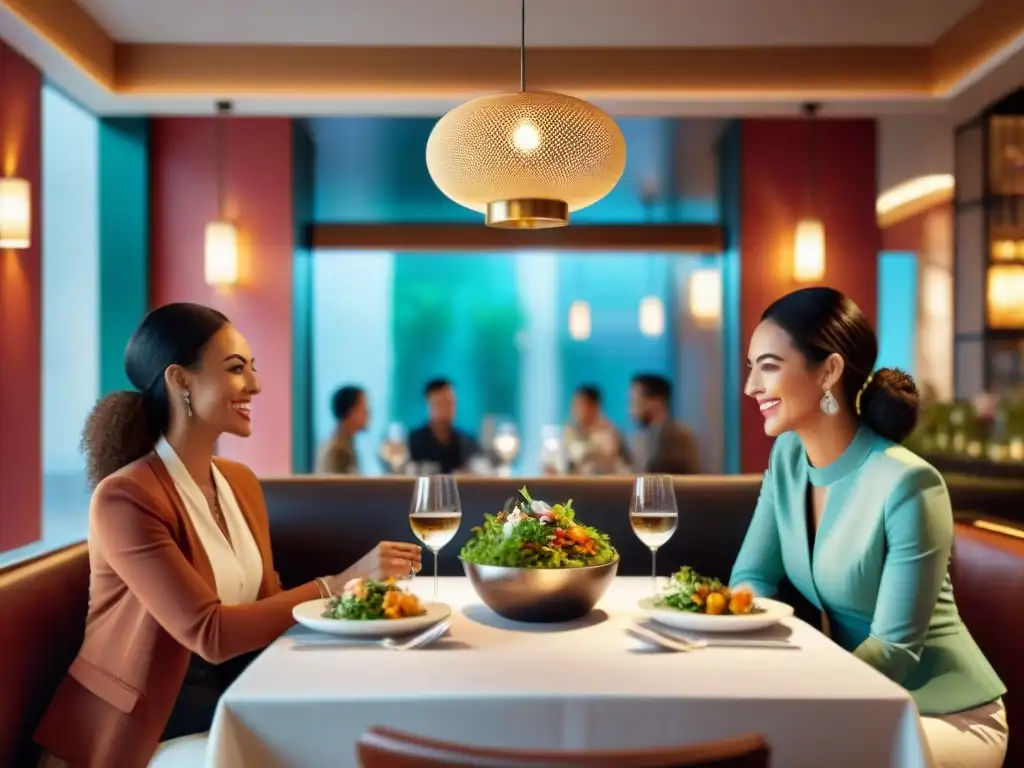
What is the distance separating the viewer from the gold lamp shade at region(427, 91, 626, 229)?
1897mm

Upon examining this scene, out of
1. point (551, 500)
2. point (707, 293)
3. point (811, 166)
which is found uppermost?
Answer: point (811, 166)

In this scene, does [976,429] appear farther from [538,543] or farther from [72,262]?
[72,262]

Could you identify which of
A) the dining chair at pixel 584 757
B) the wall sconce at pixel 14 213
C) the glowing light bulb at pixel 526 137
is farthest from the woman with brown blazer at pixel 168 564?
the wall sconce at pixel 14 213

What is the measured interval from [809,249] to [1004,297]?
4.07ft

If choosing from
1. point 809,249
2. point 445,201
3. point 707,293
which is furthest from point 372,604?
point 445,201

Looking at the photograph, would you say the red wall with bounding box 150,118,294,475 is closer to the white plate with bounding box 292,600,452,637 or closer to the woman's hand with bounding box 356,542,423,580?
the woman's hand with bounding box 356,542,423,580

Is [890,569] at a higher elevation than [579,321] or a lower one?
lower

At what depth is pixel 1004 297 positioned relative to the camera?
5.71 meters

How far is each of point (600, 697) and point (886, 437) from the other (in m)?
0.99

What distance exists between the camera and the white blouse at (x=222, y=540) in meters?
1.97

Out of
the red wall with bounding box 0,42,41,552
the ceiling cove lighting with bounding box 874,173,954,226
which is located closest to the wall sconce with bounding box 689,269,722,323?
the ceiling cove lighting with bounding box 874,173,954,226

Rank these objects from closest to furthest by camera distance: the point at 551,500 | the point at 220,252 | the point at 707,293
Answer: the point at 551,500 → the point at 220,252 → the point at 707,293

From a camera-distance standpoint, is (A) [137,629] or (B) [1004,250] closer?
(A) [137,629]

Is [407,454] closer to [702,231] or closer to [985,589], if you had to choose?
[702,231]
